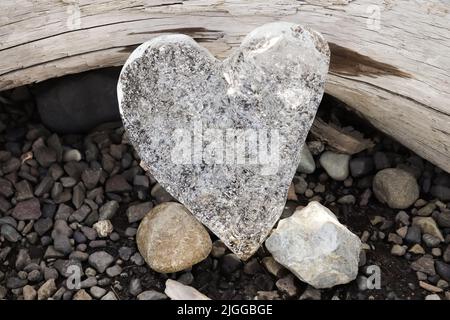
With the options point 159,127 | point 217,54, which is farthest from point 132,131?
point 217,54

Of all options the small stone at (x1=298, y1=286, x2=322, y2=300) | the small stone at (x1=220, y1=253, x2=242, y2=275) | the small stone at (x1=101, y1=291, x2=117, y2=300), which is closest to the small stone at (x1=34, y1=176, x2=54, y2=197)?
the small stone at (x1=101, y1=291, x2=117, y2=300)

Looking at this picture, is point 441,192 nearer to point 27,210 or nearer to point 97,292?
point 97,292

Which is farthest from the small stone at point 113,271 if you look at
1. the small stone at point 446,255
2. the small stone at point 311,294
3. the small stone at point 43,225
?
the small stone at point 446,255

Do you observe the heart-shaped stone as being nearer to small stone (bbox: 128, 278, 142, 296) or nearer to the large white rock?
the large white rock

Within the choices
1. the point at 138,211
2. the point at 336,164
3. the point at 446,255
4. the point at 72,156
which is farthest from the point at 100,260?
the point at 446,255
